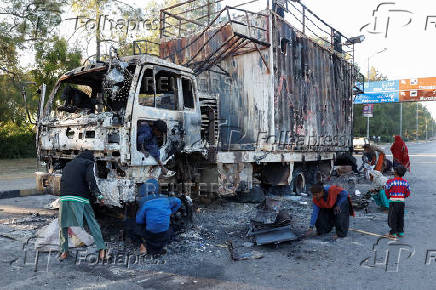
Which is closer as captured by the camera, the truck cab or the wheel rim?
the truck cab

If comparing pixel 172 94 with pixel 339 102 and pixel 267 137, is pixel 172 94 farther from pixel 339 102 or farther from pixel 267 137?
pixel 339 102

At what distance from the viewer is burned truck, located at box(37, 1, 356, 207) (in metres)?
4.64

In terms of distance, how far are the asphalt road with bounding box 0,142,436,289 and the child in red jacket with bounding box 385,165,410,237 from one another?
183 millimetres

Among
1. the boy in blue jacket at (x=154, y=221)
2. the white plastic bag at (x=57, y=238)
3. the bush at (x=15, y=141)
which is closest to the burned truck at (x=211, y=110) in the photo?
the boy in blue jacket at (x=154, y=221)

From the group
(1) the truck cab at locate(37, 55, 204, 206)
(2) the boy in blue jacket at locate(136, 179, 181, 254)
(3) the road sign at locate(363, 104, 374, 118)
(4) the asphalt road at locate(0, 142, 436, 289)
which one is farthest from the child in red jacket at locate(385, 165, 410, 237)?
(3) the road sign at locate(363, 104, 374, 118)

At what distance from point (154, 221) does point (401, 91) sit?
90.5 feet

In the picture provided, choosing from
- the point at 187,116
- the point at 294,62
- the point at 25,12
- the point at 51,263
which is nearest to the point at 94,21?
the point at 25,12

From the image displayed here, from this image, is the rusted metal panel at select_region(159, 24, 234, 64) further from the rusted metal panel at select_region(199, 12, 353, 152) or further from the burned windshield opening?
the burned windshield opening

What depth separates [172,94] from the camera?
17.9 feet

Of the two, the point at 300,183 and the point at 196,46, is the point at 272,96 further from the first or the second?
the point at 300,183

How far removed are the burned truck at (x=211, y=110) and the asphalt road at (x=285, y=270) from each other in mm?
1094

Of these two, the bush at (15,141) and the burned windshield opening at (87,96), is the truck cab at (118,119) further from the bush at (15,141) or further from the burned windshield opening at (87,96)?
the bush at (15,141)

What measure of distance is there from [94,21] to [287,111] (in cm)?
1184

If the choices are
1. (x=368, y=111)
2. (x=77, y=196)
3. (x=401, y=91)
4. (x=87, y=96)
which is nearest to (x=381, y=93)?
(x=401, y=91)
